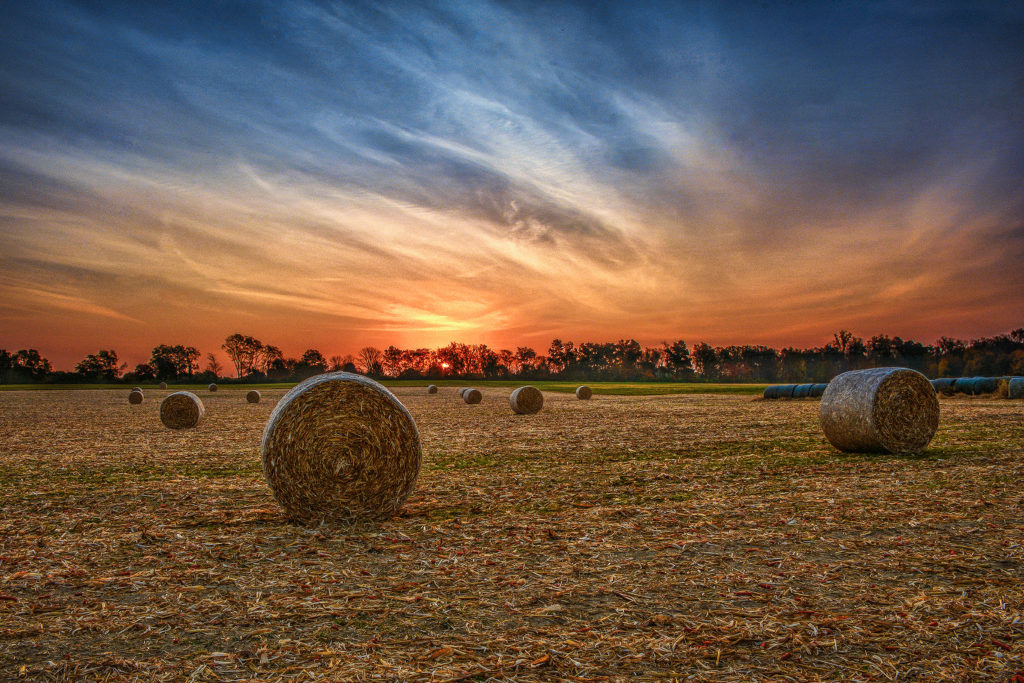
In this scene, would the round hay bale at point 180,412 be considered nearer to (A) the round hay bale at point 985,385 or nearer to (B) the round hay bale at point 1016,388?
(B) the round hay bale at point 1016,388

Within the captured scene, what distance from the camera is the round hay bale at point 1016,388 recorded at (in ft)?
98.1

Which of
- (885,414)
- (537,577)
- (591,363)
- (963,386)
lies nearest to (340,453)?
(537,577)

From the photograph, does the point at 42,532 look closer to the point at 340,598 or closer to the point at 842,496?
the point at 340,598

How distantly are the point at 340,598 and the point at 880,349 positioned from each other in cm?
11366

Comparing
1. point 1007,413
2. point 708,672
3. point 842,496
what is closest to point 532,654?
point 708,672

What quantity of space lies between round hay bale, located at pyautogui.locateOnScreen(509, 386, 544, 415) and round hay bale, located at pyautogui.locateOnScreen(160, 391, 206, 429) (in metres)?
12.1

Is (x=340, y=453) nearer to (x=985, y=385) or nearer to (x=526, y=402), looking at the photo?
(x=526, y=402)

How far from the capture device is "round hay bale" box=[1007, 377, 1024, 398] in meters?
29.9

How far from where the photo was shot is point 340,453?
791 centimetres

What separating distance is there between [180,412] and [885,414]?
66.3 feet

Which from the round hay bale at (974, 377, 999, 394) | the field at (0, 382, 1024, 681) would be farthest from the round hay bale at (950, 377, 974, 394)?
the field at (0, 382, 1024, 681)

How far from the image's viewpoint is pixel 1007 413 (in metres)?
21.2

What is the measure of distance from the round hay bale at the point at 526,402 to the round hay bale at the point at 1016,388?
77.1ft

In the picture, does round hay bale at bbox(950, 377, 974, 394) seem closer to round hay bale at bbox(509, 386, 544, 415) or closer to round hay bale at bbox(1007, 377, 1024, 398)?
round hay bale at bbox(1007, 377, 1024, 398)
